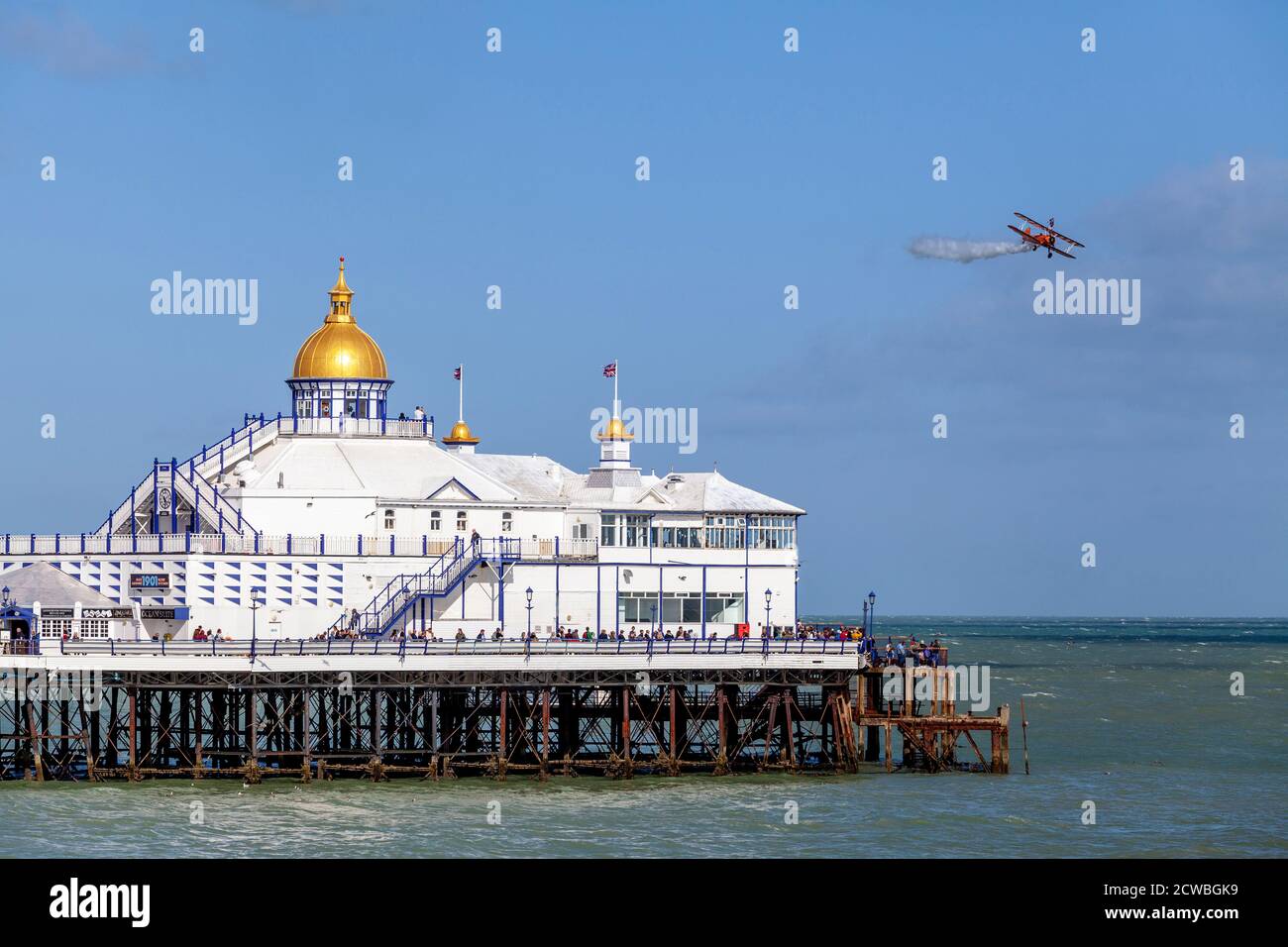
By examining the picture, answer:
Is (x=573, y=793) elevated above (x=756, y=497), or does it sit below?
below

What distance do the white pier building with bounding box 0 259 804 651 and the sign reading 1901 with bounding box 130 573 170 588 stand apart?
0.22 ft

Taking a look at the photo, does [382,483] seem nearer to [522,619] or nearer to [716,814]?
[522,619]

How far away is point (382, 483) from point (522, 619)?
7.45 m

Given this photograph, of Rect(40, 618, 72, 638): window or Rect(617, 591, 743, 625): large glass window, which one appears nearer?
Rect(40, 618, 72, 638): window

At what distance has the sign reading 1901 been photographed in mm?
77188

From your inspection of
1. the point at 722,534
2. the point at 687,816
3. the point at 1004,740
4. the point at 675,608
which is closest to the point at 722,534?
the point at 722,534

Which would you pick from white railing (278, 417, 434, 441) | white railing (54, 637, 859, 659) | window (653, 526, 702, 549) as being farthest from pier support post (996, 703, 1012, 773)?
white railing (278, 417, 434, 441)

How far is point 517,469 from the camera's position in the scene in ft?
286

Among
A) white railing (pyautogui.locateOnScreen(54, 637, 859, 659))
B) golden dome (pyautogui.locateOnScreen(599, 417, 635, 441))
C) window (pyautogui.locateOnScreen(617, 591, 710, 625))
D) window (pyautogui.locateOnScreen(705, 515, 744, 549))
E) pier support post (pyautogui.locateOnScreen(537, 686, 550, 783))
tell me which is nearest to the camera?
white railing (pyautogui.locateOnScreen(54, 637, 859, 659))

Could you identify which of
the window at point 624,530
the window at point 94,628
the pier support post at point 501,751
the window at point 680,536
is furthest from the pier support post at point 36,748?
the window at point 680,536

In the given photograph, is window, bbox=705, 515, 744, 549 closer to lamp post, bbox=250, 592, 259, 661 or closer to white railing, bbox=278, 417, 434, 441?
white railing, bbox=278, 417, 434, 441

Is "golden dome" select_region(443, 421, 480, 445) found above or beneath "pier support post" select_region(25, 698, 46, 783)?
above

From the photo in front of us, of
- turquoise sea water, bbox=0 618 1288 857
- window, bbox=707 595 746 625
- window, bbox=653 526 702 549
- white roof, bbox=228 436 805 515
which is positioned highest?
white roof, bbox=228 436 805 515
